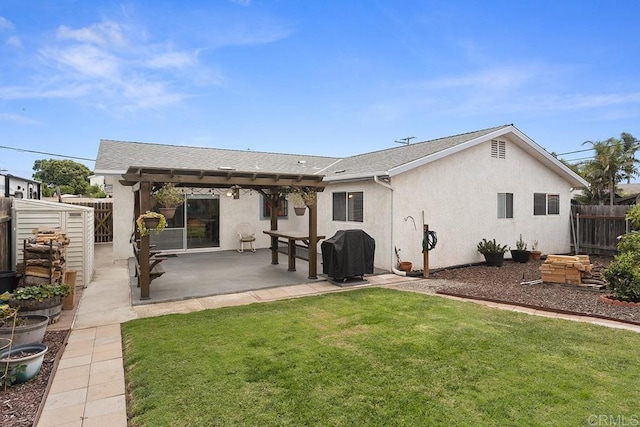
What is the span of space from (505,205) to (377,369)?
31.2ft

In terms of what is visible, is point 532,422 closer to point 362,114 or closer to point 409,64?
point 409,64

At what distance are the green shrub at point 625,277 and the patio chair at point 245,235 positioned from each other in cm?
1004

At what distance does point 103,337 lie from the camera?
4641mm

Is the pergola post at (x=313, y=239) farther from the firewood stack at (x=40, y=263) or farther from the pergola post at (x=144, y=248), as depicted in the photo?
the firewood stack at (x=40, y=263)

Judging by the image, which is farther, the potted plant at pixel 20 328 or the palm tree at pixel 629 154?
the palm tree at pixel 629 154

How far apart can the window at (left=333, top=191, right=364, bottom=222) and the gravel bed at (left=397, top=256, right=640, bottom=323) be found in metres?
2.73

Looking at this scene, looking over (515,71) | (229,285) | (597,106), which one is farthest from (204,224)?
(597,106)

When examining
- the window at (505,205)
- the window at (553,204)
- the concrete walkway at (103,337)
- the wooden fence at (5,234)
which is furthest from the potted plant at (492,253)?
the wooden fence at (5,234)

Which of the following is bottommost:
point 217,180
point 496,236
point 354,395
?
point 354,395

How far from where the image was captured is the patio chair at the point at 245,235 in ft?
41.3

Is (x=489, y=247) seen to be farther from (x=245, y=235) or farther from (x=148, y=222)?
(x=148, y=222)

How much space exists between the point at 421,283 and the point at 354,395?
547 centimetres

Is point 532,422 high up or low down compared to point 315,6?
down

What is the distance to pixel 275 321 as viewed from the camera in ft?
16.6
